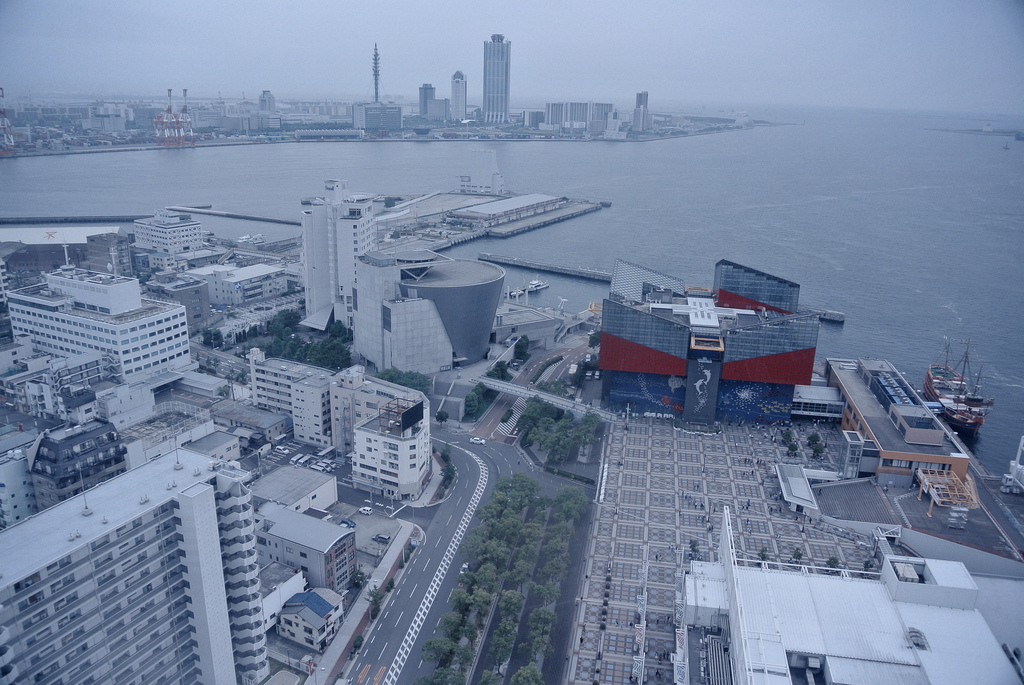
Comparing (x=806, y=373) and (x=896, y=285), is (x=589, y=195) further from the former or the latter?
(x=806, y=373)

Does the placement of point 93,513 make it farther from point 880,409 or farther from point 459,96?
point 459,96

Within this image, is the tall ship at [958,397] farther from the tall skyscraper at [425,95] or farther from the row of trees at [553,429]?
the tall skyscraper at [425,95]

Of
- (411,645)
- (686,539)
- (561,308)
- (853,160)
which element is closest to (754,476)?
(686,539)

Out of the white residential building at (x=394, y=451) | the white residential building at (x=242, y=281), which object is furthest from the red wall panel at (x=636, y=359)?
the white residential building at (x=242, y=281)

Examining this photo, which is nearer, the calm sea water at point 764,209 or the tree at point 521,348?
the tree at point 521,348

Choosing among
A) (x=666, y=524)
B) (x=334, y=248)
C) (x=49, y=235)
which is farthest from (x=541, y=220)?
(x=666, y=524)

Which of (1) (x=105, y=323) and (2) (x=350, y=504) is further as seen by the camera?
(1) (x=105, y=323)

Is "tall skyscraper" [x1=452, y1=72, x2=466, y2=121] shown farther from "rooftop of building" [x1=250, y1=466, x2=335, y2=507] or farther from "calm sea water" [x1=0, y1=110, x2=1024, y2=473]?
"rooftop of building" [x1=250, y1=466, x2=335, y2=507]
